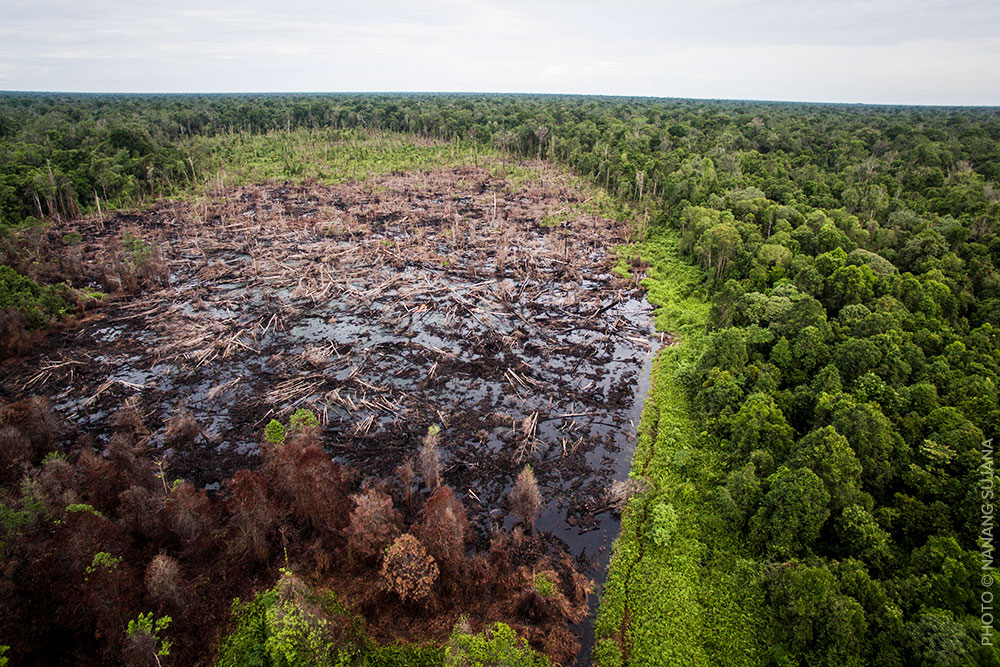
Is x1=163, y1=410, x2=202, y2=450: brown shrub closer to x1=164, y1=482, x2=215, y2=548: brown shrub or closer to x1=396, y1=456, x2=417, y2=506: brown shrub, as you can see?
x1=164, y1=482, x2=215, y2=548: brown shrub

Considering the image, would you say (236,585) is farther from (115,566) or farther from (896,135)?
(896,135)

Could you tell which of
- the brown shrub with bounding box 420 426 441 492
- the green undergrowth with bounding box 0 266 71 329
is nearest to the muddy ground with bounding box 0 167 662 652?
the brown shrub with bounding box 420 426 441 492

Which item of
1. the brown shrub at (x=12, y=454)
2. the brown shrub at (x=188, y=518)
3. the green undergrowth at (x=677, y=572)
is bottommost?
the green undergrowth at (x=677, y=572)

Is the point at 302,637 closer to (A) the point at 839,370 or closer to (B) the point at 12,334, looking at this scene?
(A) the point at 839,370

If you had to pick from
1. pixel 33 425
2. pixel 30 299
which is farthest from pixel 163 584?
pixel 30 299

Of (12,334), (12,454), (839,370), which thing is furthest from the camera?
(12,334)

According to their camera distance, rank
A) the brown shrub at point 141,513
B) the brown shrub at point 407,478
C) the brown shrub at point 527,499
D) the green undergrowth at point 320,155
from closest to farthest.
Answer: the brown shrub at point 141,513
the brown shrub at point 527,499
the brown shrub at point 407,478
the green undergrowth at point 320,155

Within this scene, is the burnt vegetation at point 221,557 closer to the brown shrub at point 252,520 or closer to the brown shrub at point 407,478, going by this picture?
the brown shrub at point 252,520

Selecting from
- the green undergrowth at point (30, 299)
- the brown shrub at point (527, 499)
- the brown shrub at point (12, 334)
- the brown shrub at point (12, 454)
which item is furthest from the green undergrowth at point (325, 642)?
the green undergrowth at point (30, 299)
